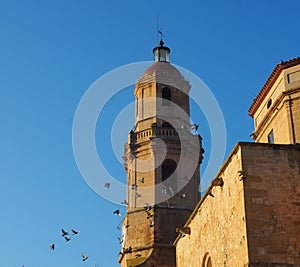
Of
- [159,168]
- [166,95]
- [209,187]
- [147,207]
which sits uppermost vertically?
[166,95]

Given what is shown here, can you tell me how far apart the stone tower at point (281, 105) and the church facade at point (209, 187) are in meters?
0.03

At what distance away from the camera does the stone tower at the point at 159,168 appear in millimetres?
27031

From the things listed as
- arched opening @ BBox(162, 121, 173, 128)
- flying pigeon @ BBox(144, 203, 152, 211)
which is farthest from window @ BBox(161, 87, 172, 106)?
flying pigeon @ BBox(144, 203, 152, 211)

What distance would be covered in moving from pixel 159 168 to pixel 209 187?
11.6m

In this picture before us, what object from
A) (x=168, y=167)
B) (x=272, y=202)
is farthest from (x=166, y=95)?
(x=272, y=202)

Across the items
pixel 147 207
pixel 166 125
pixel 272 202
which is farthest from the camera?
A: pixel 166 125

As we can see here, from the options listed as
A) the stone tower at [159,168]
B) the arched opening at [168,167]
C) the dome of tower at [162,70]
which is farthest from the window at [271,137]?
the dome of tower at [162,70]

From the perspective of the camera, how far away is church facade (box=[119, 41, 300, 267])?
14008mm

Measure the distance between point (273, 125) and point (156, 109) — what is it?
35.4ft

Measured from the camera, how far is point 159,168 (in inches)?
1116

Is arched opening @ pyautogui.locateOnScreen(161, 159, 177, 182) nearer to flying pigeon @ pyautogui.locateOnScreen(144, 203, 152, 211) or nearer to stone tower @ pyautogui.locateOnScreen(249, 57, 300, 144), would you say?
flying pigeon @ pyautogui.locateOnScreen(144, 203, 152, 211)

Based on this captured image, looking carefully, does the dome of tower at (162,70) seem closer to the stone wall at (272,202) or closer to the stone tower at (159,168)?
the stone tower at (159,168)

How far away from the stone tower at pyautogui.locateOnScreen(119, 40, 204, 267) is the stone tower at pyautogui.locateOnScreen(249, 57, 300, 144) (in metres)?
7.47

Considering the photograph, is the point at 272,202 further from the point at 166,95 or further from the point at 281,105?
the point at 166,95
